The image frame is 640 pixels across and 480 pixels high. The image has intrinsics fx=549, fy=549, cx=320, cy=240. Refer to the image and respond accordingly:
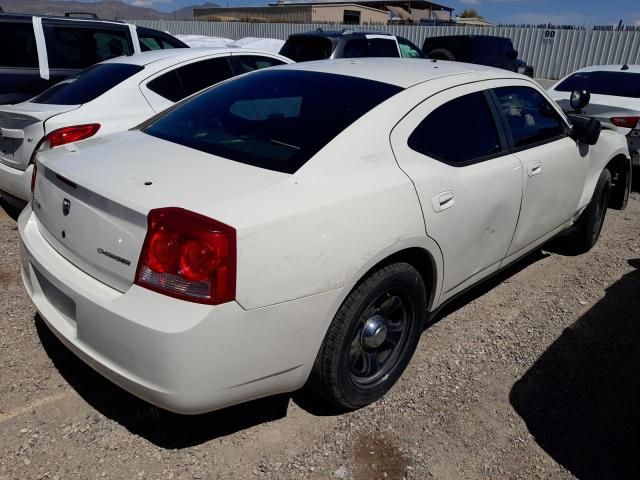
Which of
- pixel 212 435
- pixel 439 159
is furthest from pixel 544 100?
pixel 212 435

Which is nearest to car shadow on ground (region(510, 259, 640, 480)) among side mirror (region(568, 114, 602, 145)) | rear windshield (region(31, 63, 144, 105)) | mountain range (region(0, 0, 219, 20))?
side mirror (region(568, 114, 602, 145))

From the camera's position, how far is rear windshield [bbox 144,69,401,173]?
2475 mm

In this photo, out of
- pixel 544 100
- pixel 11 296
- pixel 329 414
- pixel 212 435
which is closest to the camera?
pixel 212 435

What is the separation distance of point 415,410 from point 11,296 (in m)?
2.66

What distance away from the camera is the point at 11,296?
3.57m

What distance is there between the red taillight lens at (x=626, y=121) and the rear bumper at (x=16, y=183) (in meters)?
6.03

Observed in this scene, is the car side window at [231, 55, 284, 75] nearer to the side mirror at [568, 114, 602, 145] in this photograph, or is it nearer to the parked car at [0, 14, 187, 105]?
the parked car at [0, 14, 187, 105]

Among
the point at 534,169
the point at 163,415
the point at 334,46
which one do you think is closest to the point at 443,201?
the point at 534,169

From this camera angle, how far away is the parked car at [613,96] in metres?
6.26

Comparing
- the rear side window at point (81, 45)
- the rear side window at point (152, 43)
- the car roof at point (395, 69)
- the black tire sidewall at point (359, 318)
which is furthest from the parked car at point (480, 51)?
the black tire sidewall at point (359, 318)

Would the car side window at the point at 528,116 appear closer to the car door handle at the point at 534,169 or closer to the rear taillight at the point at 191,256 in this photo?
the car door handle at the point at 534,169

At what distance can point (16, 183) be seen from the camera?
14.3 feet

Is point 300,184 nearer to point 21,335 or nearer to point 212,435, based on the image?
point 212,435

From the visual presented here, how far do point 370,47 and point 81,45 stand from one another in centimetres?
503
